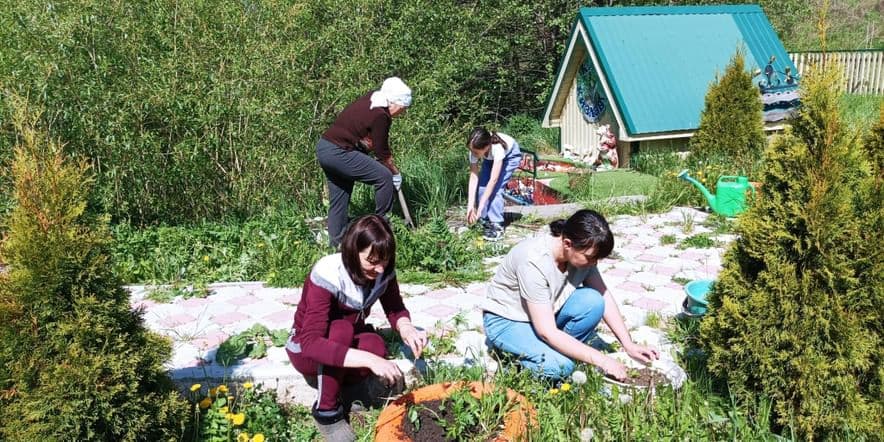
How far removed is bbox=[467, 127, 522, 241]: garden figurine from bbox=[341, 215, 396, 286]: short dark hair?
10.8ft

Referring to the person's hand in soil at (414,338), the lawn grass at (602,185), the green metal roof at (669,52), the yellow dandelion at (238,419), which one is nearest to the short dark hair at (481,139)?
the lawn grass at (602,185)

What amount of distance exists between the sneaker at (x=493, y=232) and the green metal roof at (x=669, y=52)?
3.87 metres

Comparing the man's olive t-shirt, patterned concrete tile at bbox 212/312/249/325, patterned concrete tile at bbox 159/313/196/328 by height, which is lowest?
patterned concrete tile at bbox 212/312/249/325

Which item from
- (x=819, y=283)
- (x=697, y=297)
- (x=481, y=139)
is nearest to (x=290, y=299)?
(x=481, y=139)

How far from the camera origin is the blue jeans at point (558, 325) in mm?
3104

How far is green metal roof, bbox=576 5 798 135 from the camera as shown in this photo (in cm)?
945

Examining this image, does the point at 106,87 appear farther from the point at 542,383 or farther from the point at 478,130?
the point at 542,383

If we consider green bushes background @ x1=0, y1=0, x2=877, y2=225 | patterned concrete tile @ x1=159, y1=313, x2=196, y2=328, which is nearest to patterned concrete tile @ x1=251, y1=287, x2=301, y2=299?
patterned concrete tile @ x1=159, y1=313, x2=196, y2=328

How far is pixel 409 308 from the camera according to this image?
14.6ft

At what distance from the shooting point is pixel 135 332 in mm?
2381

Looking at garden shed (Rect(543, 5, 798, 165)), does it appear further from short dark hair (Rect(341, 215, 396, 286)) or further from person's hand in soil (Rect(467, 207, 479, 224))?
short dark hair (Rect(341, 215, 396, 286))

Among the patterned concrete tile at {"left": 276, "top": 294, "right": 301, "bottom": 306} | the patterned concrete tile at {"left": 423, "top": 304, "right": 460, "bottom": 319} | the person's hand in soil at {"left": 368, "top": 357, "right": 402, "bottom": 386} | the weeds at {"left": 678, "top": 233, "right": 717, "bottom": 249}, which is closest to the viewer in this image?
the person's hand in soil at {"left": 368, "top": 357, "right": 402, "bottom": 386}

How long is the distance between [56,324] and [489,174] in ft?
14.8

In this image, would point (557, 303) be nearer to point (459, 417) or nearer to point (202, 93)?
point (459, 417)
